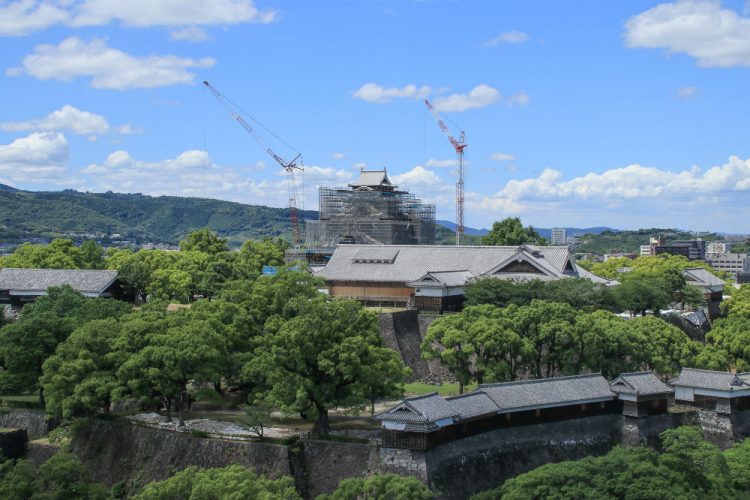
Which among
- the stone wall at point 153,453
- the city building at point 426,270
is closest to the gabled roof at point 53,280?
the city building at point 426,270

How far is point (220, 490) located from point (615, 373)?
19713 mm

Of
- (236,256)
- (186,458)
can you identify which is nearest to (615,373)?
(186,458)

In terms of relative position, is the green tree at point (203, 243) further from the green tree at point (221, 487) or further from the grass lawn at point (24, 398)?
the green tree at point (221, 487)

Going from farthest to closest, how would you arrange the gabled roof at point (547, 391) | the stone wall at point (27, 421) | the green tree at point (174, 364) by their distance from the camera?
the stone wall at point (27, 421)
the green tree at point (174, 364)
the gabled roof at point (547, 391)

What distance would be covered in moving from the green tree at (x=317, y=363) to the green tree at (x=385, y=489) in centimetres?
579

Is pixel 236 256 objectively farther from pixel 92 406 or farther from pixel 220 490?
pixel 220 490

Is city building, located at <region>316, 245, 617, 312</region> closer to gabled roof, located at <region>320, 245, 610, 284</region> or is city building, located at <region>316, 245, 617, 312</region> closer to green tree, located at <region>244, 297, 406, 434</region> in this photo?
gabled roof, located at <region>320, 245, 610, 284</region>

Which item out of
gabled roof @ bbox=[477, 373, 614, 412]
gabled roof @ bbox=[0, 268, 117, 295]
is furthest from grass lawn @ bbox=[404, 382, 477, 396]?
gabled roof @ bbox=[0, 268, 117, 295]

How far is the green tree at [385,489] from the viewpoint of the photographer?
25359mm

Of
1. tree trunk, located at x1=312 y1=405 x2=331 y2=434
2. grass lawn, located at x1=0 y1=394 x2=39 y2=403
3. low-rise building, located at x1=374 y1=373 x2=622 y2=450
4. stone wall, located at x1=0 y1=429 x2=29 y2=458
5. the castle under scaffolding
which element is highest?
the castle under scaffolding

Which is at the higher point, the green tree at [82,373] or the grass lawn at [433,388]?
the green tree at [82,373]

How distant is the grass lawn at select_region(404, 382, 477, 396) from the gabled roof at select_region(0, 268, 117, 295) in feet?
70.3

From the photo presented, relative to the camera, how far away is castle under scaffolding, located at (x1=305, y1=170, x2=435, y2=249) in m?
70.1

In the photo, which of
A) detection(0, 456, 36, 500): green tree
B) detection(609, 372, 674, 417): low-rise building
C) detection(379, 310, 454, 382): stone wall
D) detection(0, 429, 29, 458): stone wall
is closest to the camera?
detection(0, 456, 36, 500): green tree
